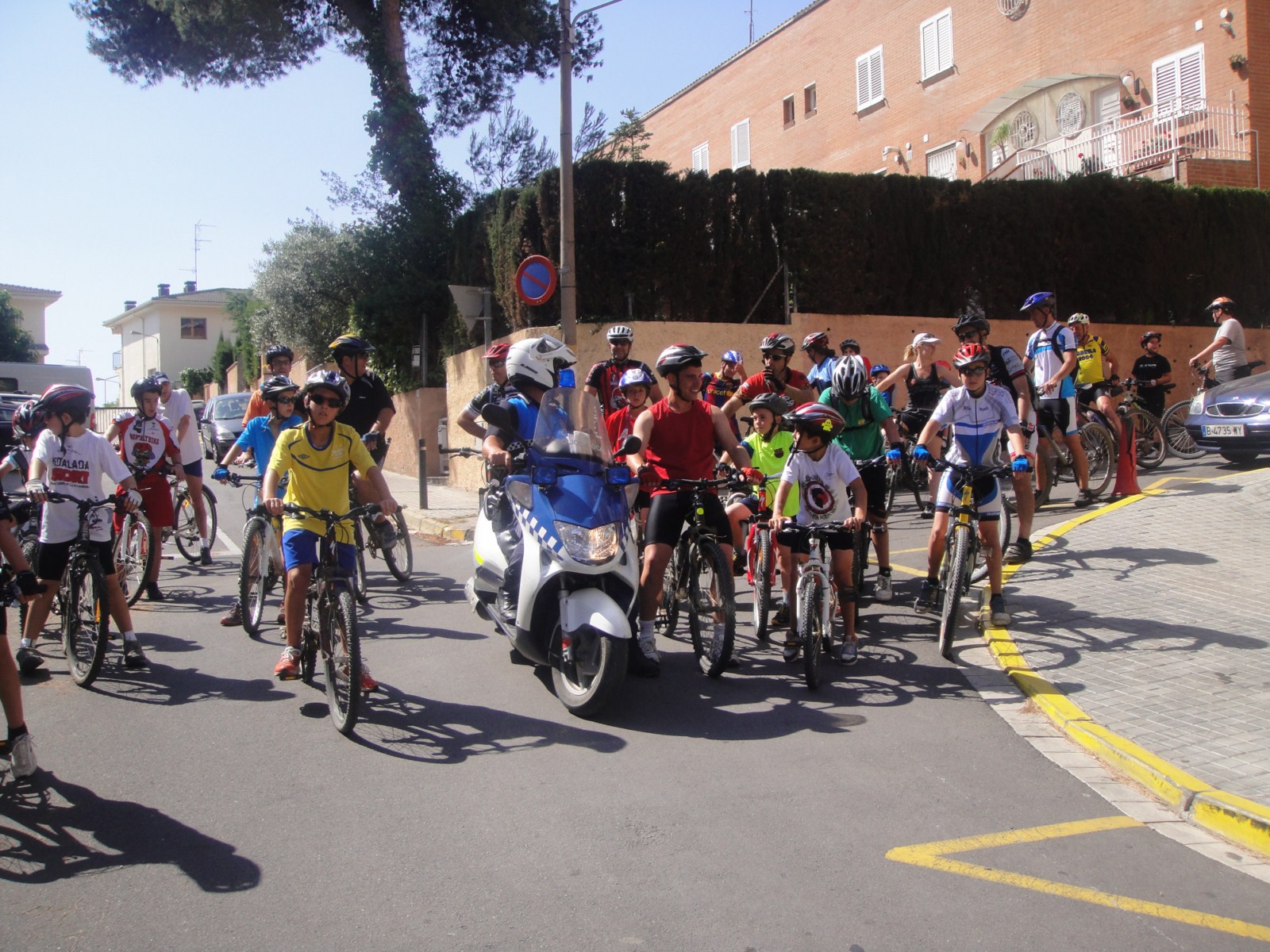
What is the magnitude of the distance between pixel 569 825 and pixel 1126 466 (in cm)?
894

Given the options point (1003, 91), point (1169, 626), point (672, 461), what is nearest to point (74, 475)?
point (672, 461)

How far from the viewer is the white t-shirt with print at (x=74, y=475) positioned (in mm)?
6559

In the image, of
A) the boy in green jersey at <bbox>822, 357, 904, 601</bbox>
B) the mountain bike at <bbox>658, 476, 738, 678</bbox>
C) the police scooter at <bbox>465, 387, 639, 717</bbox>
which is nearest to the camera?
the police scooter at <bbox>465, 387, 639, 717</bbox>

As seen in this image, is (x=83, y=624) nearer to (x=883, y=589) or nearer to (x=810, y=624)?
(x=810, y=624)

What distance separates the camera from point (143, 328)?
2985 inches

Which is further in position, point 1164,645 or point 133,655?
point 133,655

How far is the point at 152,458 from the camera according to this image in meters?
9.19

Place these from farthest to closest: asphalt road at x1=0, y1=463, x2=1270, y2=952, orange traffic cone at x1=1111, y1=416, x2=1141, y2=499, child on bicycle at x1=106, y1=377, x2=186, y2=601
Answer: orange traffic cone at x1=1111, y1=416, x2=1141, y2=499, child on bicycle at x1=106, y1=377, x2=186, y2=601, asphalt road at x1=0, y1=463, x2=1270, y2=952

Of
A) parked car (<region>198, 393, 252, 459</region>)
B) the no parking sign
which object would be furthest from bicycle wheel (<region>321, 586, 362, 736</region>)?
parked car (<region>198, 393, 252, 459</region>)

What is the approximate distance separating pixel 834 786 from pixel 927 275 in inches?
559

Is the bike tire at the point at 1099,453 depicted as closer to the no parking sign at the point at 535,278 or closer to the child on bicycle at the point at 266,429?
the no parking sign at the point at 535,278

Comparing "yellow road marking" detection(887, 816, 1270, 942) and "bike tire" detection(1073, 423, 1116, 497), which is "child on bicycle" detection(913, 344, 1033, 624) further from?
"bike tire" detection(1073, 423, 1116, 497)

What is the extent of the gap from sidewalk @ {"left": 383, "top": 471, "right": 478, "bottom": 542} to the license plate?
353 inches

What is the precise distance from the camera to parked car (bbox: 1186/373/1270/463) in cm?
1214
